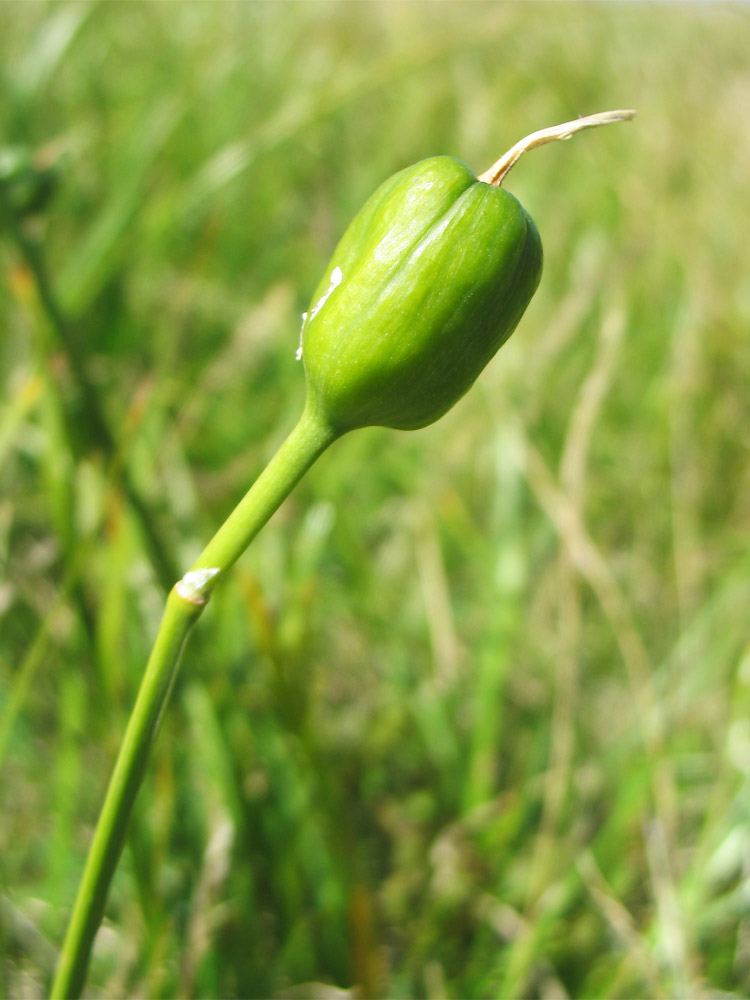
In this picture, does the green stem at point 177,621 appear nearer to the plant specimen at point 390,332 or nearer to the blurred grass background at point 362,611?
the plant specimen at point 390,332

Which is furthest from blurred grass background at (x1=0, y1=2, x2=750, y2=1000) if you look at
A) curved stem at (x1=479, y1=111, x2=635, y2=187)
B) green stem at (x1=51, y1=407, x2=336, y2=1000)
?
curved stem at (x1=479, y1=111, x2=635, y2=187)

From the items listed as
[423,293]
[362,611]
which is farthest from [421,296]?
[362,611]

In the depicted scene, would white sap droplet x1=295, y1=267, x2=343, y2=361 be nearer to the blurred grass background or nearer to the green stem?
the green stem

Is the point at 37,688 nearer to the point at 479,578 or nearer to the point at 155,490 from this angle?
the point at 155,490

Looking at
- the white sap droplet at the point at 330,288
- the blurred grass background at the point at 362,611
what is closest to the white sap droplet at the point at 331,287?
the white sap droplet at the point at 330,288

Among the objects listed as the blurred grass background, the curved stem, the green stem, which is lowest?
the blurred grass background

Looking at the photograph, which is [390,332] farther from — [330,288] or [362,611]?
[362,611]
